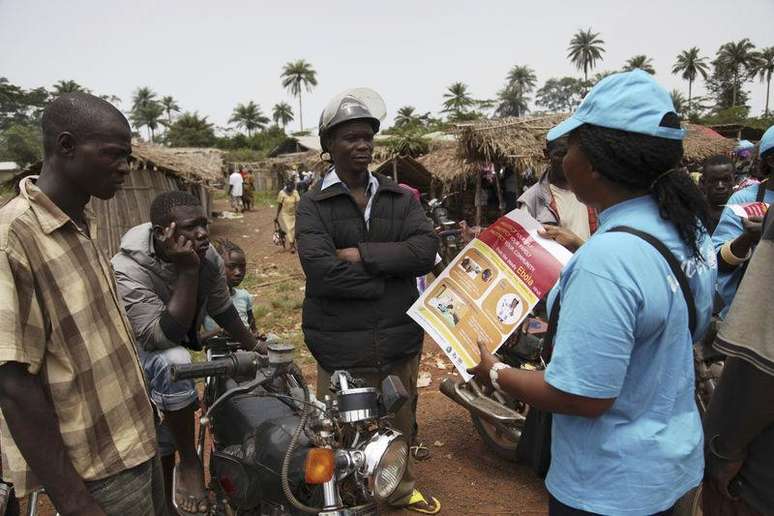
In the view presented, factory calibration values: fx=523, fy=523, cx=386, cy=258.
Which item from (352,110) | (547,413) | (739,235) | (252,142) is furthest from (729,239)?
(252,142)

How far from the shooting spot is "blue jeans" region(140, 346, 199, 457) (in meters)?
2.45

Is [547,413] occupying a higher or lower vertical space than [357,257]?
lower

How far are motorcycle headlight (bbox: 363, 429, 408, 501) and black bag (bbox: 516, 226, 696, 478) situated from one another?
0.42 m

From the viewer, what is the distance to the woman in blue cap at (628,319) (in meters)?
1.30

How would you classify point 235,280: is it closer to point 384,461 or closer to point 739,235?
point 384,461

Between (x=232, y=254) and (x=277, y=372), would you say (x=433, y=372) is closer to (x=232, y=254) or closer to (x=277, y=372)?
(x=232, y=254)

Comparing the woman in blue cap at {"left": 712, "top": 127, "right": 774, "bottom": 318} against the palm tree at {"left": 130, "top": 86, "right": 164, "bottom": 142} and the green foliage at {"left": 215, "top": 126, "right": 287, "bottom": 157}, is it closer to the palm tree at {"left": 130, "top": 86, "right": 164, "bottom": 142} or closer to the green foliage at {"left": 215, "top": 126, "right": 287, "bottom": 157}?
the green foliage at {"left": 215, "top": 126, "right": 287, "bottom": 157}

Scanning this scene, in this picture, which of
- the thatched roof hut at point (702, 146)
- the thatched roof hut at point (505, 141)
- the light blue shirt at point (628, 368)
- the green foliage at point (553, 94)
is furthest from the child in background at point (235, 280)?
the green foliage at point (553, 94)

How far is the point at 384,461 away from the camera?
163cm

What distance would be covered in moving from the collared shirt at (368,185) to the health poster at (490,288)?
601mm

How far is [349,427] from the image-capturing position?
1752mm

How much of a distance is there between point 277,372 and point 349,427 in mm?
462

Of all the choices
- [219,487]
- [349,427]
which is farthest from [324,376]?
[349,427]

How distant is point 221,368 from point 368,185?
4.84 feet
